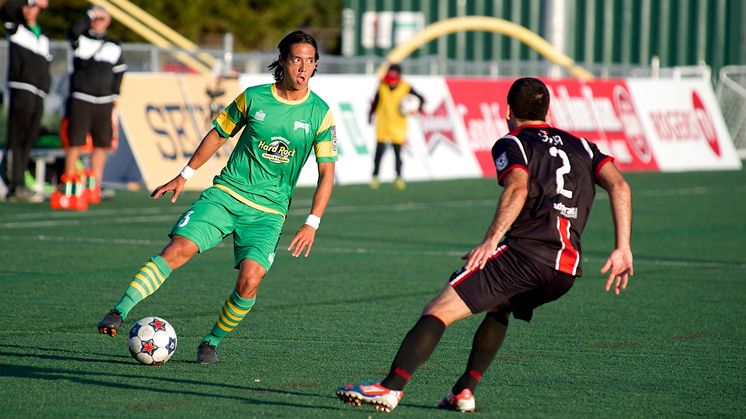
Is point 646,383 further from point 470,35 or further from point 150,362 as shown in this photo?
point 470,35

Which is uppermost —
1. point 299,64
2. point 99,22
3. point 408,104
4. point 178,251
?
point 299,64

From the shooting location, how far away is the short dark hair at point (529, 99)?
251 inches

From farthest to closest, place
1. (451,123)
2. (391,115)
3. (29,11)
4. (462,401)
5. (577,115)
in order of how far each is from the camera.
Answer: (577,115) < (451,123) < (391,115) < (29,11) < (462,401)

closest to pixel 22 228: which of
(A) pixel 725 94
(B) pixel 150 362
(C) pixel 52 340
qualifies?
(C) pixel 52 340

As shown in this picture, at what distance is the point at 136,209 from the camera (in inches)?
685

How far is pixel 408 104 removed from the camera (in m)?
22.1

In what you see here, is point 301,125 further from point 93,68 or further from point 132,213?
point 93,68

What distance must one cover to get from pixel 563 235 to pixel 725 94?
3025 cm

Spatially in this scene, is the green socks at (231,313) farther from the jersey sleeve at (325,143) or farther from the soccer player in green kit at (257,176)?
the jersey sleeve at (325,143)

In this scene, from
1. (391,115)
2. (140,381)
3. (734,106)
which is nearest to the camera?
(140,381)

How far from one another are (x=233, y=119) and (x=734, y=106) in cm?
2912

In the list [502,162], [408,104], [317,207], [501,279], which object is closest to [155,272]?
[317,207]

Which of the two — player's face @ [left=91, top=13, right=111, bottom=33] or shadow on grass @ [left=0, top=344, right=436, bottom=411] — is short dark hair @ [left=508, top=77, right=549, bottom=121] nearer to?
shadow on grass @ [left=0, top=344, right=436, bottom=411]

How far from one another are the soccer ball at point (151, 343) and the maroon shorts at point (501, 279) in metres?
2.05
